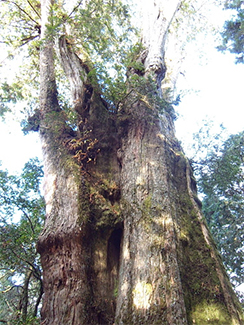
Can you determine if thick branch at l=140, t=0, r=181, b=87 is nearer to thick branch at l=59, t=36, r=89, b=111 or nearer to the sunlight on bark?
thick branch at l=59, t=36, r=89, b=111

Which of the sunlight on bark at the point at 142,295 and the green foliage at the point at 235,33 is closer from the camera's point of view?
the sunlight on bark at the point at 142,295

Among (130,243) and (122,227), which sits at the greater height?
(122,227)

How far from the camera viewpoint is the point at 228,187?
340 inches

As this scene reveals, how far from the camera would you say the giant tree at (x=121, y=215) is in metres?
3.27

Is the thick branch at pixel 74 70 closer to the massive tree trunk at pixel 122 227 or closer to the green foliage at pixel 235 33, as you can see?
the massive tree trunk at pixel 122 227

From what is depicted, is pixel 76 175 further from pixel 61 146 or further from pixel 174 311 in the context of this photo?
pixel 174 311

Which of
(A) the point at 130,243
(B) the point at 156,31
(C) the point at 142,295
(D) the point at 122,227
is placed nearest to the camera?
(C) the point at 142,295

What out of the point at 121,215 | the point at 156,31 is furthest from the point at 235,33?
the point at 121,215

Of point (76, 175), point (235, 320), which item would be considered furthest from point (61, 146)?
point (235, 320)

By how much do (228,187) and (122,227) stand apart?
566cm

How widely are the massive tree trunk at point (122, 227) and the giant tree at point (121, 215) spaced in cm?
2

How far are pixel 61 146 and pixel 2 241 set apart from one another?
7.82ft

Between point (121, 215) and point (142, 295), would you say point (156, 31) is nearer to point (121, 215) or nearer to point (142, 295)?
point (121, 215)

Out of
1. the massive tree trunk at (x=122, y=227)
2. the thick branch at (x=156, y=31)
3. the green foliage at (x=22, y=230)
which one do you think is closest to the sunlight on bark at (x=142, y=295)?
the massive tree trunk at (x=122, y=227)
